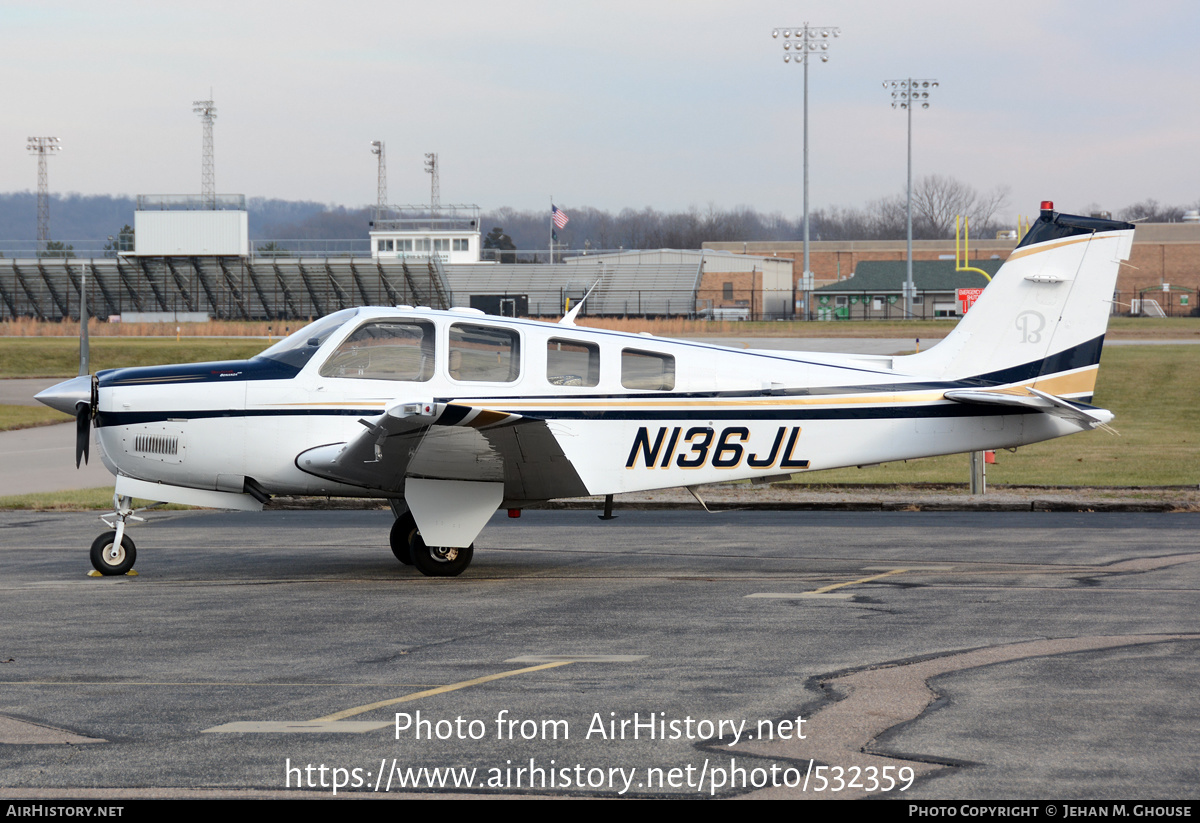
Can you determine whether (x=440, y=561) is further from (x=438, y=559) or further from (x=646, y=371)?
(x=646, y=371)

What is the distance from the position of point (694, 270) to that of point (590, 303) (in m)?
10.0

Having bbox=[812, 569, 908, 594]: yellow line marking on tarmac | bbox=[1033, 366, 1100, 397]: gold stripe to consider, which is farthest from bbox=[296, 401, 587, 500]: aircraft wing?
bbox=[1033, 366, 1100, 397]: gold stripe

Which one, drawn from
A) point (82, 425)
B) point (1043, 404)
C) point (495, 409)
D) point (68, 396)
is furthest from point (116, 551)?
point (1043, 404)

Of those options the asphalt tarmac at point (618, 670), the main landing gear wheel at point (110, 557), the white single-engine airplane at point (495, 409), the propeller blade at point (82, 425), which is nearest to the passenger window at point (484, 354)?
the white single-engine airplane at point (495, 409)

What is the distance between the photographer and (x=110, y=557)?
10641 mm

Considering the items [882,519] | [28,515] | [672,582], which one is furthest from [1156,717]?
[28,515]

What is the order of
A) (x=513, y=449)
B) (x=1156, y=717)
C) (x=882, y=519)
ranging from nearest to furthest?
(x=1156, y=717) < (x=513, y=449) < (x=882, y=519)

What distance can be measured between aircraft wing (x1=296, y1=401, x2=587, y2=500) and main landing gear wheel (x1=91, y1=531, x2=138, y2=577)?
1.95m

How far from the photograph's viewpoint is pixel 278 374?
1045 centimetres

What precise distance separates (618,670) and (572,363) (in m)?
4.15

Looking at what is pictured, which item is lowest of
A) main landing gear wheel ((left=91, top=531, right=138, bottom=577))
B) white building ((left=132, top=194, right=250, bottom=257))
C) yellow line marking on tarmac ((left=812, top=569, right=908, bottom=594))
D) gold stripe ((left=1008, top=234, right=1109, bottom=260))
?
yellow line marking on tarmac ((left=812, top=569, right=908, bottom=594))

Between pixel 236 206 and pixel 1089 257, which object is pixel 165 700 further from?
pixel 236 206

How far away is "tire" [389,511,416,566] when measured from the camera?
11164 mm

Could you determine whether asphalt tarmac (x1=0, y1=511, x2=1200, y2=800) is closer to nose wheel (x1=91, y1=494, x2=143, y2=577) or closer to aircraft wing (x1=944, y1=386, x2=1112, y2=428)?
nose wheel (x1=91, y1=494, x2=143, y2=577)
